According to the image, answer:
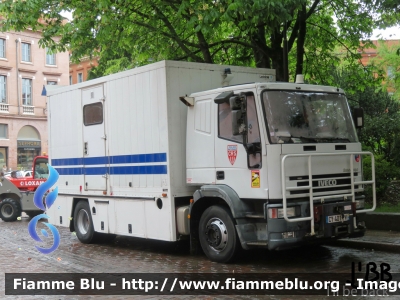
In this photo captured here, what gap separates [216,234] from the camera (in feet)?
32.6

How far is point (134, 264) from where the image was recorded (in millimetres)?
10289

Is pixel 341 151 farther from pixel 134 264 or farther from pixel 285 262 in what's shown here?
pixel 134 264

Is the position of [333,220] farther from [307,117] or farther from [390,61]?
[390,61]

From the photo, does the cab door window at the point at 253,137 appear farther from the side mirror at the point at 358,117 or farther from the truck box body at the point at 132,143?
the side mirror at the point at 358,117

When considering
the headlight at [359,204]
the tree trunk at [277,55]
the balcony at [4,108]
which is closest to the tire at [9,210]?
the tree trunk at [277,55]

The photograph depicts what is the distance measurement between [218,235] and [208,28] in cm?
421

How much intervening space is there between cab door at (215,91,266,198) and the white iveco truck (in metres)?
0.02

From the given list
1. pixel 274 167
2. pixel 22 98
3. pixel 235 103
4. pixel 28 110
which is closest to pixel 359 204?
pixel 274 167

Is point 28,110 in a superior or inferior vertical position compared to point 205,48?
superior

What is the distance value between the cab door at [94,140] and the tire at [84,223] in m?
0.59

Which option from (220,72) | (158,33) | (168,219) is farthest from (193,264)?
(158,33)

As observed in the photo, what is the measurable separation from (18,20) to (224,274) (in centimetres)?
806

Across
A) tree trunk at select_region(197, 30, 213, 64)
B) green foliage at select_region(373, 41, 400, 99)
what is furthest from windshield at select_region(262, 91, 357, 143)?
green foliage at select_region(373, 41, 400, 99)

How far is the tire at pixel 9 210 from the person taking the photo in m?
20.0
